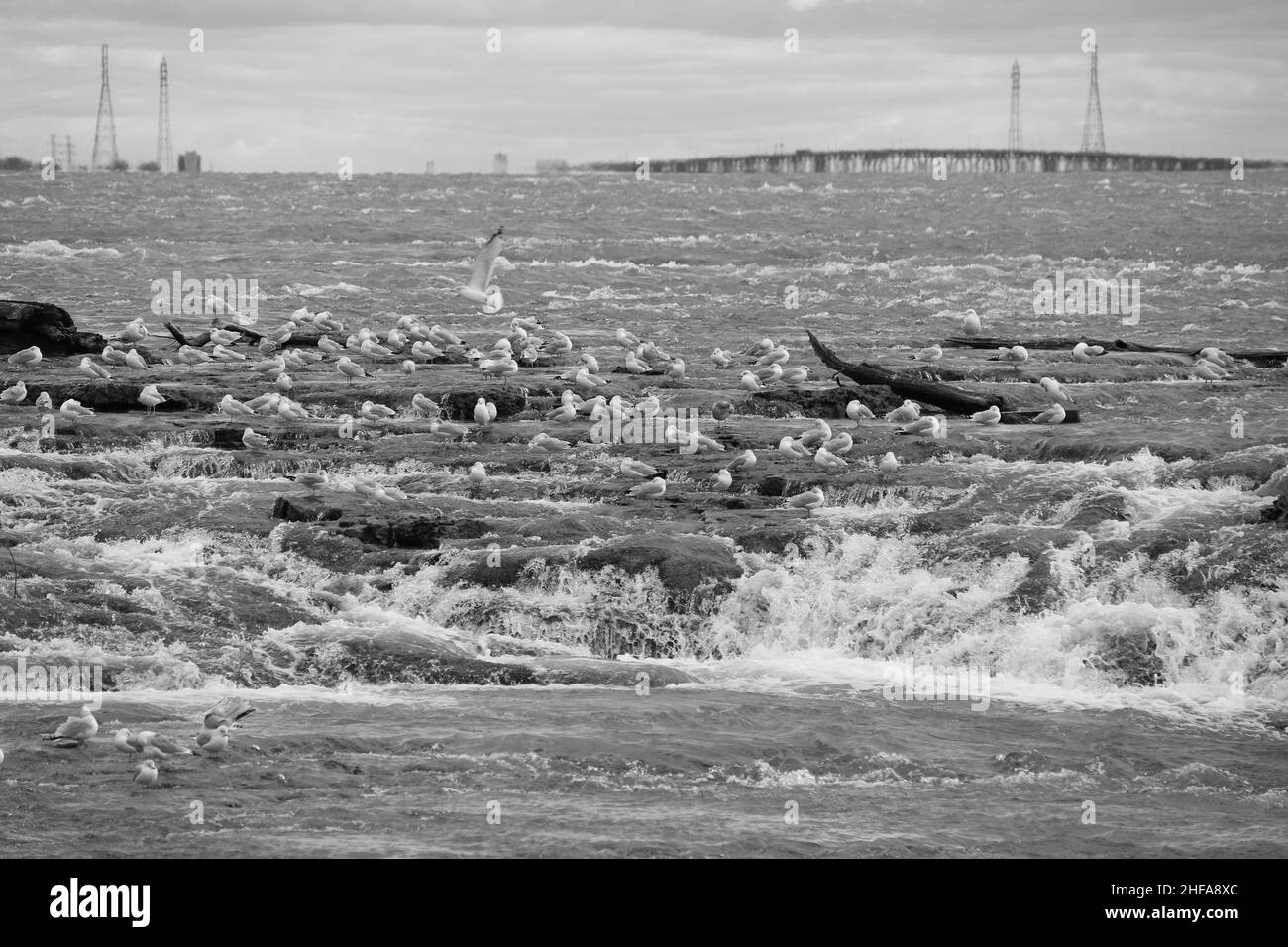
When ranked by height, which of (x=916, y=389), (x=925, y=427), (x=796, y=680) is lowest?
(x=796, y=680)

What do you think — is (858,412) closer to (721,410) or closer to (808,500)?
(721,410)

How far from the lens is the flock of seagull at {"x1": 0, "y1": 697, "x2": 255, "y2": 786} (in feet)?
31.3

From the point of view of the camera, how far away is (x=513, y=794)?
9.21 metres

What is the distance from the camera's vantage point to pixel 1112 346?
24.5m

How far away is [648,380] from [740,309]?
13175mm

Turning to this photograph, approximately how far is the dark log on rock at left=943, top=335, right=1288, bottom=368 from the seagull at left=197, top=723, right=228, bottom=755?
57.8 ft

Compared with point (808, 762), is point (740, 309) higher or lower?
higher

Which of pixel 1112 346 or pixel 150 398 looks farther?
pixel 1112 346

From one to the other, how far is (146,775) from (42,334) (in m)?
15.3

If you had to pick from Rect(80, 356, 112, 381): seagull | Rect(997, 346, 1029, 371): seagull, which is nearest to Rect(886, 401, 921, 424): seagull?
Rect(997, 346, 1029, 371): seagull

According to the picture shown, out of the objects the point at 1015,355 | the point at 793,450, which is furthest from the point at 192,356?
the point at 1015,355
